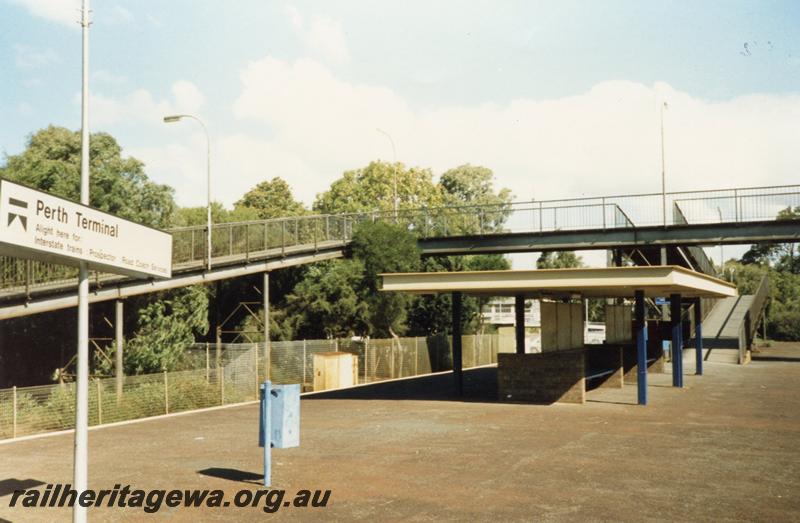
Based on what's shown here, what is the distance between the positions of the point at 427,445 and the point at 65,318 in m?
21.1

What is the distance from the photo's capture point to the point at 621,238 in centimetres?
3378

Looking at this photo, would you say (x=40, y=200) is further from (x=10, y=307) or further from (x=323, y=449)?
(x=10, y=307)

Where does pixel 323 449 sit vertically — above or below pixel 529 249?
below

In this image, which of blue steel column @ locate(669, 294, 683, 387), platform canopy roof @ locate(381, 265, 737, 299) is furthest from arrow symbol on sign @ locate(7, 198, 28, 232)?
blue steel column @ locate(669, 294, 683, 387)

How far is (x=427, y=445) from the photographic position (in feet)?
47.2

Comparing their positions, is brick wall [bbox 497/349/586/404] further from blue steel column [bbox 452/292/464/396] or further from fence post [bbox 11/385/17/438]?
fence post [bbox 11/385/17/438]

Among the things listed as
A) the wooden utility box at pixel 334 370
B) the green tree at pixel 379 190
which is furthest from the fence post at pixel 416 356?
the green tree at pixel 379 190

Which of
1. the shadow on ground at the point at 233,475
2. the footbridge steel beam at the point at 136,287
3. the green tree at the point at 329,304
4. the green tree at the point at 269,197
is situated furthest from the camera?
the green tree at the point at 269,197

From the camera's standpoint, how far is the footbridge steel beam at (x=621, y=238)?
31.1 m

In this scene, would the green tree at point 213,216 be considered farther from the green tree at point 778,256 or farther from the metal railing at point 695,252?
the green tree at point 778,256

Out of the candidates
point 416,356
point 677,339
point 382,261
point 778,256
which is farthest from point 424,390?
point 778,256

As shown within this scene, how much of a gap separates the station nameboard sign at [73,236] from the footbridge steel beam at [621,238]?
2781 centimetres

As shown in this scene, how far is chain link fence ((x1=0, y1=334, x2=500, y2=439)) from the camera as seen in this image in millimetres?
17266

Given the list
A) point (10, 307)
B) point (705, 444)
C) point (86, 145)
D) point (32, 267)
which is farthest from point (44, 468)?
point (705, 444)
